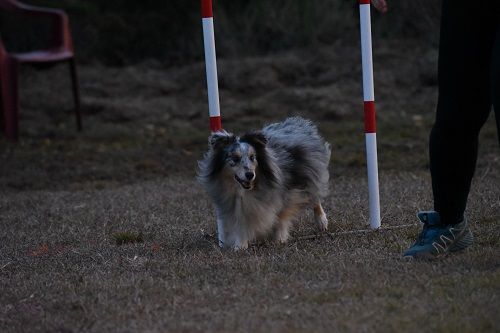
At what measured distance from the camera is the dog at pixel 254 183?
16.2 feet

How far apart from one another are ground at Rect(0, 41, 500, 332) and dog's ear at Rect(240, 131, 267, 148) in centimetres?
56

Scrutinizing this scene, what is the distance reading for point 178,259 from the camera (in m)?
4.44

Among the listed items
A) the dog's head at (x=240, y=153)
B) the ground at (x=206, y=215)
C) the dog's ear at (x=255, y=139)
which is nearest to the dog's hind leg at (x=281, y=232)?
the ground at (x=206, y=215)

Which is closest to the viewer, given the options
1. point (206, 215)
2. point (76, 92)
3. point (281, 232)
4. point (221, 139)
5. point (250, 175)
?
point (250, 175)

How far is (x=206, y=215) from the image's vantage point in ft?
20.0

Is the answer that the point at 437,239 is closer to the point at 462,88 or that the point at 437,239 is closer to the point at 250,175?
the point at 462,88

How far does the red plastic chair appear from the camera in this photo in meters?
9.56

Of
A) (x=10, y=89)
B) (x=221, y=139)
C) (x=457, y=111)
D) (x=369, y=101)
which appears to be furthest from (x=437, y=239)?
(x=10, y=89)

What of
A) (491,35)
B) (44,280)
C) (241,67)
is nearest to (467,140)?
(491,35)

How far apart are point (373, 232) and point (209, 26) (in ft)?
4.66

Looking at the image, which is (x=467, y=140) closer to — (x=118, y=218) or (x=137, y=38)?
(x=118, y=218)

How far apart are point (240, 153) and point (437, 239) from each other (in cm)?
131

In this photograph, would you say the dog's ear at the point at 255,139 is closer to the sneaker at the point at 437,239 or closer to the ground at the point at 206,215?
the ground at the point at 206,215

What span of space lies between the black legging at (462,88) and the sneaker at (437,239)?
0.38ft
